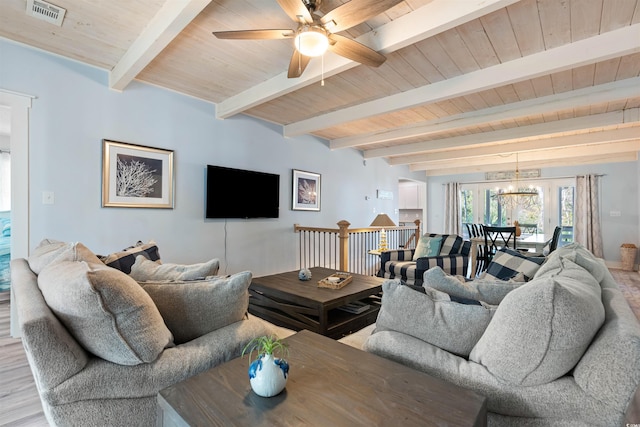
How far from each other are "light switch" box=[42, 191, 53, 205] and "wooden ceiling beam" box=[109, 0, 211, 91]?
3.86 feet

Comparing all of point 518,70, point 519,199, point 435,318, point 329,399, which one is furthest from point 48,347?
point 519,199

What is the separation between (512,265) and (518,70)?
1685 mm

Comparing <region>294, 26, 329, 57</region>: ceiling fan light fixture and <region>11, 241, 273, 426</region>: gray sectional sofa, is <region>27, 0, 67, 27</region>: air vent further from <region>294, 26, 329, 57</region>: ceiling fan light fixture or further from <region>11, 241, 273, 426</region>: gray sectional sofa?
<region>11, 241, 273, 426</region>: gray sectional sofa

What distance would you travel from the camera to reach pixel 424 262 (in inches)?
132

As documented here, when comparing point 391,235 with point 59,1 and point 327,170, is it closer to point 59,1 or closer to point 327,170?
point 327,170

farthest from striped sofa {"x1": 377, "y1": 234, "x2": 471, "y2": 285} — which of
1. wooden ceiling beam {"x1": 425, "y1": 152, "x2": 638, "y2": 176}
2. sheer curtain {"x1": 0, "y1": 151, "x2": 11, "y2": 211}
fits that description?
sheer curtain {"x1": 0, "y1": 151, "x2": 11, "y2": 211}

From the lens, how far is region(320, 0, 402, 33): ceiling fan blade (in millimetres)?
1586

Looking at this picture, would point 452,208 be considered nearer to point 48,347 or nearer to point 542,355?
point 542,355

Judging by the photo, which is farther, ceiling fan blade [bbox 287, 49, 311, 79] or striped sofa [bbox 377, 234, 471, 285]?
striped sofa [bbox 377, 234, 471, 285]

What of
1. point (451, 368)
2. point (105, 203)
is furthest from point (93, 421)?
point (105, 203)

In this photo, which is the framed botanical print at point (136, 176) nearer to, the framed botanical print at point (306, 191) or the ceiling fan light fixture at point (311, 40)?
the framed botanical print at point (306, 191)

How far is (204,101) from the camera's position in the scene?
373cm

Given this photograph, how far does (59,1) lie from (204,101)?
1.74m

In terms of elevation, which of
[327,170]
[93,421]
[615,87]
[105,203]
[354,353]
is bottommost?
[93,421]
